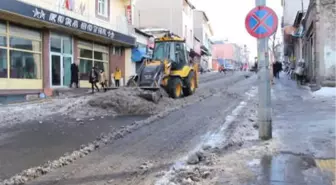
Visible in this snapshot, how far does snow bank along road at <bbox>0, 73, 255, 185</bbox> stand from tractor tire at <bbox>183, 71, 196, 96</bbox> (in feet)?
23.2

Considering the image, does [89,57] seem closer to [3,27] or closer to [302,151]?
[3,27]

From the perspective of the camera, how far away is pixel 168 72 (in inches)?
749

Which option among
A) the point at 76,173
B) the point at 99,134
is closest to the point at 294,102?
the point at 99,134

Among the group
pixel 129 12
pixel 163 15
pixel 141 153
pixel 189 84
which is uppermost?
pixel 163 15

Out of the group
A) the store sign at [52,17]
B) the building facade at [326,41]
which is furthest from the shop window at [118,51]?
the building facade at [326,41]

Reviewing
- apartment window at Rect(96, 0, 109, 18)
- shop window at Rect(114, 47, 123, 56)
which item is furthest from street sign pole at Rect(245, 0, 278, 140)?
shop window at Rect(114, 47, 123, 56)

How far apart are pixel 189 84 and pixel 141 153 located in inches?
500

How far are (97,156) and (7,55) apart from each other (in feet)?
42.3

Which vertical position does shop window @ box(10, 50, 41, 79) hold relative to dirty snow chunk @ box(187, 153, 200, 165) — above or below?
above

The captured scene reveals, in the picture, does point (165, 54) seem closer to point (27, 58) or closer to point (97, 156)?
point (27, 58)

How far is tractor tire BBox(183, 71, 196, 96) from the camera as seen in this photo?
2056cm

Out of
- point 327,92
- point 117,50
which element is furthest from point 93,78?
point 327,92

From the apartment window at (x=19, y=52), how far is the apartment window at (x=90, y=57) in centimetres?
476

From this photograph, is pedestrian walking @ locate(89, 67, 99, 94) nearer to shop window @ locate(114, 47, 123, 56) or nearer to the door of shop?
the door of shop
